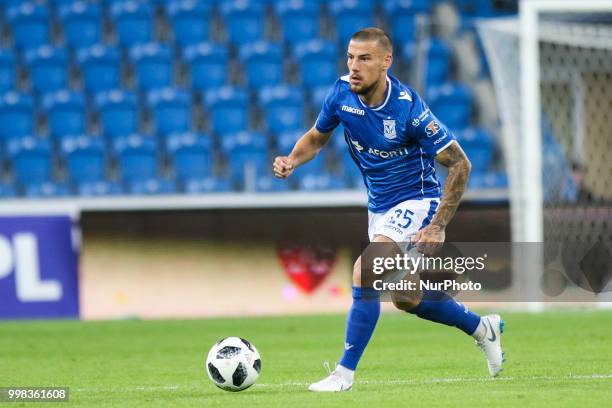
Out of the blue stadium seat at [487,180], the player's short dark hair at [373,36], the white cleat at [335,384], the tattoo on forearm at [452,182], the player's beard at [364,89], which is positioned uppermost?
the player's short dark hair at [373,36]

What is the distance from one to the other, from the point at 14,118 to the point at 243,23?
345 centimetres

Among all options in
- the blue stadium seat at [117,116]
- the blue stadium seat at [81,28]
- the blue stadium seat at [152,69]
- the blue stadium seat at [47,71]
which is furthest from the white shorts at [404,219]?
the blue stadium seat at [81,28]

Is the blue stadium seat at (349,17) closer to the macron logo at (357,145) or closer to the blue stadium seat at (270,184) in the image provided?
the blue stadium seat at (270,184)

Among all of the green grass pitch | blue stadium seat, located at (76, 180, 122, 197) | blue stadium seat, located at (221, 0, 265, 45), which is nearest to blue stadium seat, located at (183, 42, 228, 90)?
blue stadium seat, located at (221, 0, 265, 45)

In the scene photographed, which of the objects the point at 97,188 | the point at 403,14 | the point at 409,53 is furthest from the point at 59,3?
the point at 409,53

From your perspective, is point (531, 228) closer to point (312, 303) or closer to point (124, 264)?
point (312, 303)

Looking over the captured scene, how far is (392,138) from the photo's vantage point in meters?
6.89

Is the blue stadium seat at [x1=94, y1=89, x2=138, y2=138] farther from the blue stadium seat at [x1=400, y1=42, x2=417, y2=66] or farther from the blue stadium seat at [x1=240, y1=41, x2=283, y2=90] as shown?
the blue stadium seat at [x1=400, y1=42, x2=417, y2=66]

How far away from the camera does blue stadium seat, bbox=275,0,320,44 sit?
1691 cm

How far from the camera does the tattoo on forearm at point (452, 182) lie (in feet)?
22.0

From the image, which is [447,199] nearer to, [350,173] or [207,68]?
[350,173]

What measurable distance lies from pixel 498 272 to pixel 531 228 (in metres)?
0.61

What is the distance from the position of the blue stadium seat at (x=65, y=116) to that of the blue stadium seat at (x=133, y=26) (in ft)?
5.23

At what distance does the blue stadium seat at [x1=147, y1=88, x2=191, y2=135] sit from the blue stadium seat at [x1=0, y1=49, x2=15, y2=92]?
201 cm
